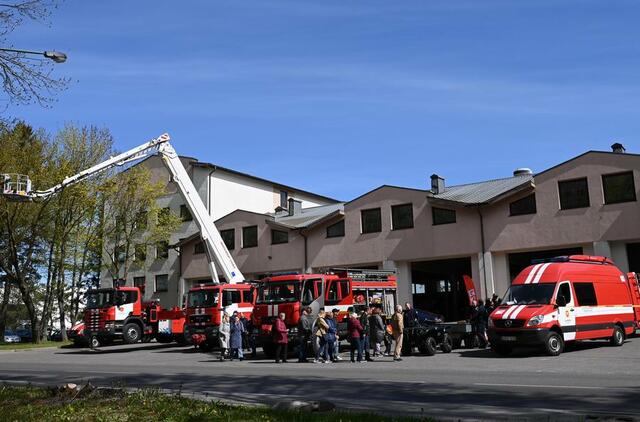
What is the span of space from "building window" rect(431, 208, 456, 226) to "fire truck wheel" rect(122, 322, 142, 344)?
16477mm

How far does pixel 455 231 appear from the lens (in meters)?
33.5

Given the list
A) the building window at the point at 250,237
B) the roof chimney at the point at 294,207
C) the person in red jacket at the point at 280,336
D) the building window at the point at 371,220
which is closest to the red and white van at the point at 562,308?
the person in red jacket at the point at 280,336

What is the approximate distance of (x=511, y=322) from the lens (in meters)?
18.7

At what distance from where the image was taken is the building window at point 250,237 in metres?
42.2

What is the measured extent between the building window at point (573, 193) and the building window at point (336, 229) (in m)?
13.0

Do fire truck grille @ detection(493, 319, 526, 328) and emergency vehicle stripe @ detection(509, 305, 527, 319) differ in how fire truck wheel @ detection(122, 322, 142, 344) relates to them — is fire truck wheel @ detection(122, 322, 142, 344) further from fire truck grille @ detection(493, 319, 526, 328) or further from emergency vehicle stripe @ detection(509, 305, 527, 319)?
emergency vehicle stripe @ detection(509, 305, 527, 319)

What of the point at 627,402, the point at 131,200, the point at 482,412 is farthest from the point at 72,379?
the point at 131,200

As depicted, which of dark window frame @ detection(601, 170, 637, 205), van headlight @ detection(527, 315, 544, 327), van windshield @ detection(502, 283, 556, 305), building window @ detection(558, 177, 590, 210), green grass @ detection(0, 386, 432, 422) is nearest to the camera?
green grass @ detection(0, 386, 432, 422)

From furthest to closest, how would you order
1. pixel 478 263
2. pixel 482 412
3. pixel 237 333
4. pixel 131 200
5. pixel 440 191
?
pixel 131 200, pixel 440 191, pixel 478 263, pixel 237 333, pixel 482 412

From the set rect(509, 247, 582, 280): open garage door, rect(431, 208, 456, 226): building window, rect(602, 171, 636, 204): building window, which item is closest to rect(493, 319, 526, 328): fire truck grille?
rect(602, 171, 636, 204): building window

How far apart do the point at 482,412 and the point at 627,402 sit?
2.45 metres

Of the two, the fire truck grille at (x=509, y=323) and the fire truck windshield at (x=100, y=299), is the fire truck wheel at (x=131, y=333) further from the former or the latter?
the fire truck grille at (x=509, y=323)

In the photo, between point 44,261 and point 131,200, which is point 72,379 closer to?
point 131,200

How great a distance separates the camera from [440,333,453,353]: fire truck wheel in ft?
71.1
